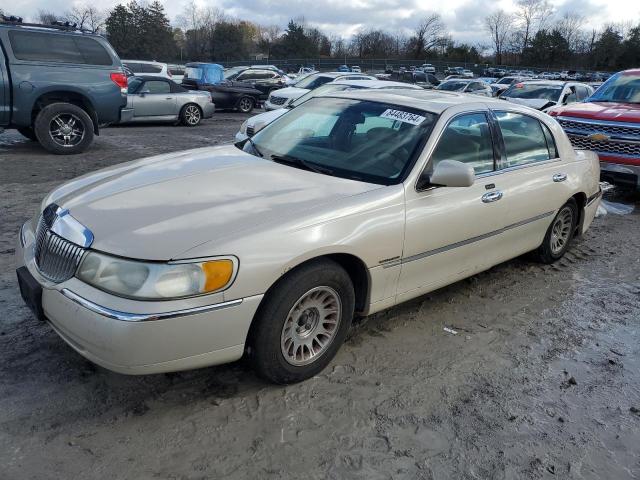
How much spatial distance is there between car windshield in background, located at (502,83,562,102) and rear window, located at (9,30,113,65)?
10.1 meters

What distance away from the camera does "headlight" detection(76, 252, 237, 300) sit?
2.54m

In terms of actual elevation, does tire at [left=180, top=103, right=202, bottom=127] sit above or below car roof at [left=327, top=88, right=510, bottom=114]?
below

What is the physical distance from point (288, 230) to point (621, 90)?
8.54 metres

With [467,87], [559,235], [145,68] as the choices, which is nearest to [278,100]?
[145,68]

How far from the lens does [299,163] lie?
12.5 feet

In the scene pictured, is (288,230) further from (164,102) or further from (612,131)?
(164,102)

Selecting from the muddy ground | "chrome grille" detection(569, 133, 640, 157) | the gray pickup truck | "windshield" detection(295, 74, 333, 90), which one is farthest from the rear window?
"chrome grille" detection(569, 133, 640, 157)

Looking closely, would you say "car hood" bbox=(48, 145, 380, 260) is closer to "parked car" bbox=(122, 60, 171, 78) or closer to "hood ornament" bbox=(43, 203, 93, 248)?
"hood ornament" bbox=(43, 203, 93, 248)

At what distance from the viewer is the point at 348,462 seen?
2.58 metres

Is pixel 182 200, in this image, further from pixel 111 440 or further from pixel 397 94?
pixel 397 94

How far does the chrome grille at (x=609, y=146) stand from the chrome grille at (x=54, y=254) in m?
7.39

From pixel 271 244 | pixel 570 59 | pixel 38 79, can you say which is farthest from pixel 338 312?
pixel 570 59

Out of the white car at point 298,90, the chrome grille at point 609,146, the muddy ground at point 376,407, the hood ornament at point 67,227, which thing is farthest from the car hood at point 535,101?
the hood ornament at point 67,227

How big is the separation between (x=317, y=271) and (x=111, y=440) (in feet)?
4.29
